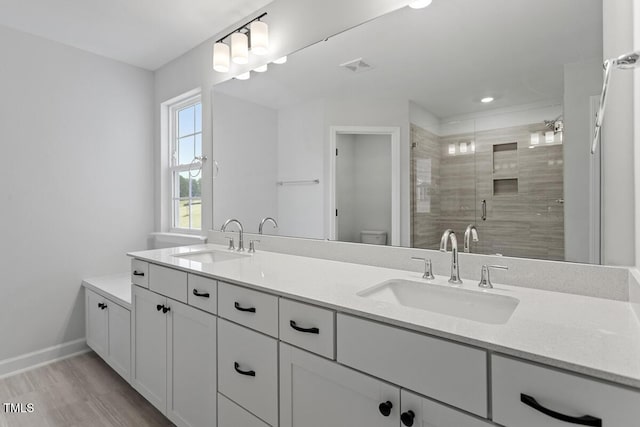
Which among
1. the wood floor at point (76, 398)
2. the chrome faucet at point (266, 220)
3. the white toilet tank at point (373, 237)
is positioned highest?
the chrome faucet at point (266, 220)

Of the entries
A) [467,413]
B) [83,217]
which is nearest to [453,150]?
[467,413]

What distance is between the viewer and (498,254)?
1.31m

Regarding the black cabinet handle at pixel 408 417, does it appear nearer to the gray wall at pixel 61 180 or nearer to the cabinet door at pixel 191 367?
the cabinet door at pixel 191 367

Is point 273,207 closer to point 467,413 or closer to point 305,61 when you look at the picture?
point 305,61

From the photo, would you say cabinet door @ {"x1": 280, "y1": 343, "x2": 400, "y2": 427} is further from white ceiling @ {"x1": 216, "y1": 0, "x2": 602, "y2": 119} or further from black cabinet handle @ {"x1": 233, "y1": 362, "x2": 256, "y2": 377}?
white ceiling @ {"x1": 216, "y1": 0, "x2": 602, "y2": 119}

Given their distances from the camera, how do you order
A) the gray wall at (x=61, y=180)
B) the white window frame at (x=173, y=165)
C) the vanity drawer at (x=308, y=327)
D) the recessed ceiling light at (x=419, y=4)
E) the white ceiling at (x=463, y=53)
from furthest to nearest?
the white window frame at (x=173, y=165) → the gray wall at (x=61, y=180) → the recessed ceiling light at (x=419, y=4) → the white ceiling at (x=463, y=53) → the vanity drawer at (x=308, y=327)

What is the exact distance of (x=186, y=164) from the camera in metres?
3.01

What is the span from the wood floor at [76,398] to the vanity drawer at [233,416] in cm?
67

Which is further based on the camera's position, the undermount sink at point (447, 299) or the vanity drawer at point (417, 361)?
the undermount sink at point (447, 299)

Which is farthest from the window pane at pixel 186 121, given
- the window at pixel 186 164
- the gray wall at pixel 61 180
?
the gray wall at pixel 61 180

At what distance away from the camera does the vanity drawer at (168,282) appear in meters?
1.65

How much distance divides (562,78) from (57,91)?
3.35 meters

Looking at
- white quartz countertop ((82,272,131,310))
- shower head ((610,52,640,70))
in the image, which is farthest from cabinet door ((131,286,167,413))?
shower head ((610,52,640,70))

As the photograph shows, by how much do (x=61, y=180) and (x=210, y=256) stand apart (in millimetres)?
1491
